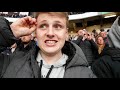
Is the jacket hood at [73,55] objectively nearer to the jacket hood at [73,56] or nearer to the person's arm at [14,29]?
the jacket hood at [73,56]

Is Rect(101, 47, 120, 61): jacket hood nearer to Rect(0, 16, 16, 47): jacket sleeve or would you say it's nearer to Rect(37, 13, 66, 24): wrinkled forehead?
Rect(37, 13, 66, 24): wrinkled forehead

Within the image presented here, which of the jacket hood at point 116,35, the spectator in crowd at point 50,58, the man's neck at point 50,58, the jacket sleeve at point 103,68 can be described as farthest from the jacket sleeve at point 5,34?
the jacket hood at point 116,35

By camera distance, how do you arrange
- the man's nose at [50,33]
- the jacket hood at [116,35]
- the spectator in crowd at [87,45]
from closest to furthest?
the man's nose at [50,33], the jacket hood at [116,35], the spectator in crowd at [87,45]

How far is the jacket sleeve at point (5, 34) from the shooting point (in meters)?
1.38

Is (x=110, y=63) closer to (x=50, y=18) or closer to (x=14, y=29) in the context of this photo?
(x=50, y=18)

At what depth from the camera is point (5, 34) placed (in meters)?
1.39

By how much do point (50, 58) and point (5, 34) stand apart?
301mm

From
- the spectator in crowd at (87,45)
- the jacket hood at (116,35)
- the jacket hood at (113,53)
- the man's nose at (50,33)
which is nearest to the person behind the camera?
the man's nose at (50,33)

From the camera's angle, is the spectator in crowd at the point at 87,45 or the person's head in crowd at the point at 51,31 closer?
the person's head in crowd at the point at 51,31

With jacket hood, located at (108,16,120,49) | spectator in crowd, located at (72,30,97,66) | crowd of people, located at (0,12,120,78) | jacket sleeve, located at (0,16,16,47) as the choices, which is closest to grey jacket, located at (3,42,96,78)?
crowd of people, located at (0,12,120,78)
